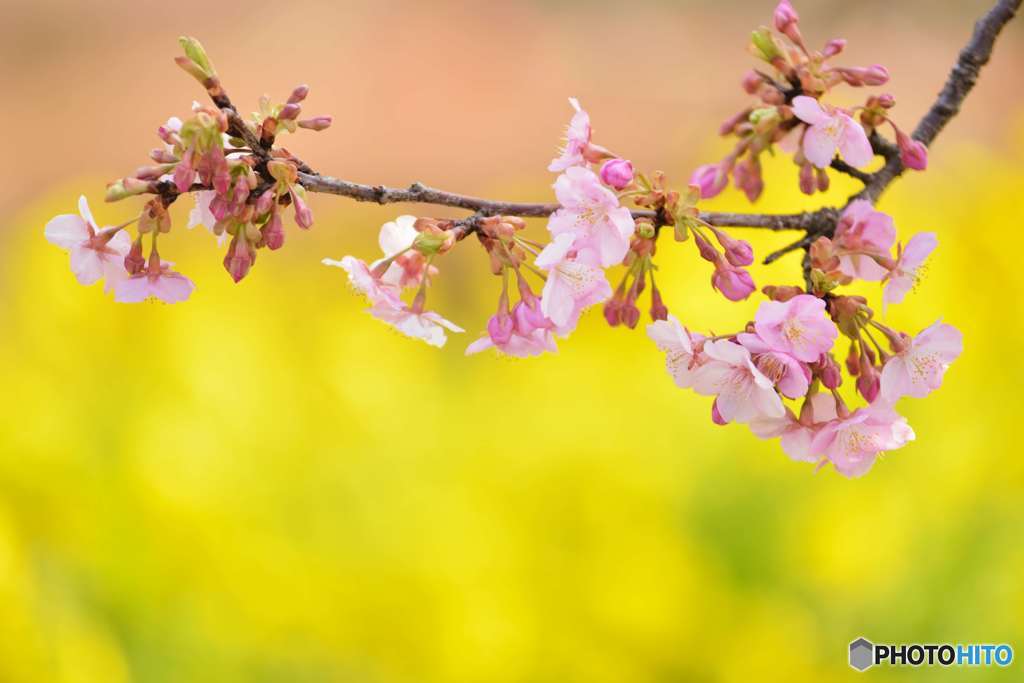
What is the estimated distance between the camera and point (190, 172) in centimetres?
48

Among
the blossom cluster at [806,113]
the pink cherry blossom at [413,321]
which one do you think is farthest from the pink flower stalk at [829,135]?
the pink cherry blossom at [413,321]

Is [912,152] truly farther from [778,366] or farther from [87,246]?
[87,246]

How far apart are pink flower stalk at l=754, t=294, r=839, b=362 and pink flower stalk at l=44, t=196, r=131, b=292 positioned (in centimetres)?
33

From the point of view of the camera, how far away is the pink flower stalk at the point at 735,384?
1.73ft

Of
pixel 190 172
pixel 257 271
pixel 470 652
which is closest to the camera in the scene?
pixel 190 172

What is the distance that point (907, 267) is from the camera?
0.58 metres

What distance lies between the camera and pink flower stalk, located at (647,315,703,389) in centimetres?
54

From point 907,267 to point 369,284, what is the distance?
0.28 meters

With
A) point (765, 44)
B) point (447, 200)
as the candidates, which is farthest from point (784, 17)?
point (447, 200)

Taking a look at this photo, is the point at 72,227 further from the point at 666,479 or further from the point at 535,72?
the point at 535,72

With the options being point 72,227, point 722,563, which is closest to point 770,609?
point 722,563

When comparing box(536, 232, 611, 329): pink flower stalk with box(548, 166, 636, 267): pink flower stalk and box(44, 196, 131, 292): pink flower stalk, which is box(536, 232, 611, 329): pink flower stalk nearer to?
box(548, 166, 636, 267): pink flower stalk

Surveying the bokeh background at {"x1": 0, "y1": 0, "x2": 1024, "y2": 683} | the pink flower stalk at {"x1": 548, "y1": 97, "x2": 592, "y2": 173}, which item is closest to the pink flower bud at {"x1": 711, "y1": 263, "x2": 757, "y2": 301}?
the pink flower stalk at {"x1": 548, "y1": 97, "x2": 592, "y2": 173}

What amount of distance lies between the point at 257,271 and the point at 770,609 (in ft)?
3.85
